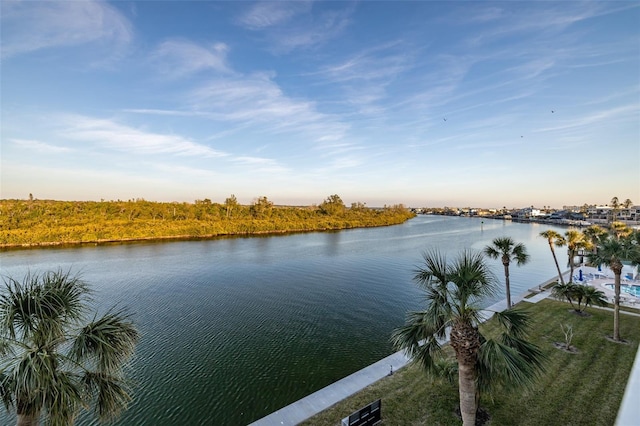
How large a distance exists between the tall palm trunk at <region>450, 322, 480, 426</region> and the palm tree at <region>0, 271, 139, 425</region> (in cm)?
669

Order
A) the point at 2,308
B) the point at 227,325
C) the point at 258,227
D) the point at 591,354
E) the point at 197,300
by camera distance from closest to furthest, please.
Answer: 1. the point at 2,308
2. the point at 591,354
3. the point at 227,325
4. the point at 197,300
5. the point at 258,227

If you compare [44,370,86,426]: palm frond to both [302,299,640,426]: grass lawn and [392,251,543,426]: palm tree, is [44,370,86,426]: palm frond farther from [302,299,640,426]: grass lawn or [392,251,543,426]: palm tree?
[392,251,543,426]: palm tree

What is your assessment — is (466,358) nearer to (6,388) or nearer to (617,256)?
(6,388)

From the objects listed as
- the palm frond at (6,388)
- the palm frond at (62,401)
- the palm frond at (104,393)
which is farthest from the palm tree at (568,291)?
the palm frond at (6,388)

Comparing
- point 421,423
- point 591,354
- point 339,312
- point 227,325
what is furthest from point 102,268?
point 591,354

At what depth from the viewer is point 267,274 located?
29531mm

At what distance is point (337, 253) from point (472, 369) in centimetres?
3618

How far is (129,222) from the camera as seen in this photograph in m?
59.1

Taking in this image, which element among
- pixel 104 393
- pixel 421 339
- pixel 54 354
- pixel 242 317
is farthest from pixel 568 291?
pixel 54 354

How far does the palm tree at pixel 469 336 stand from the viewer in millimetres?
6023

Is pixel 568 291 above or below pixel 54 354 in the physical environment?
below

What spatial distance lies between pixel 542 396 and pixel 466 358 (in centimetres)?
595

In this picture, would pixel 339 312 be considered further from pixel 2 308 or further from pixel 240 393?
pixel 2 308

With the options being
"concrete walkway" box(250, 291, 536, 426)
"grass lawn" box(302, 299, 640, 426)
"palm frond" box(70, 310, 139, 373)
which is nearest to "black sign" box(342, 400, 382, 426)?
"grass lawn" box(302, 299, 640, 426)
